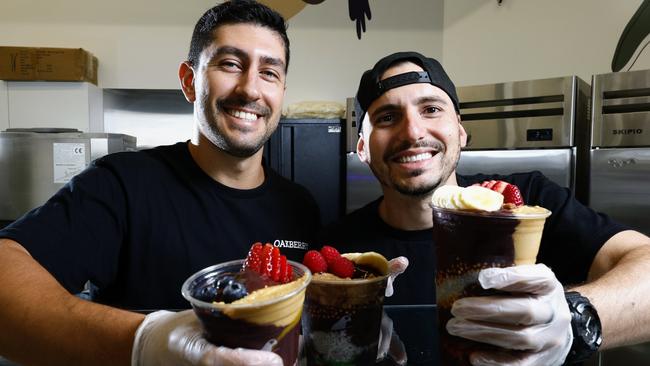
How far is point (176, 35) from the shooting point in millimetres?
3930

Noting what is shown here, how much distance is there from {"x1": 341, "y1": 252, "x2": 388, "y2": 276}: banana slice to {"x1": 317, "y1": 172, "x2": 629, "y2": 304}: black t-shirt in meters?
0.52

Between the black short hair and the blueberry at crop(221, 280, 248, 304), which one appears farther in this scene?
the black short hair

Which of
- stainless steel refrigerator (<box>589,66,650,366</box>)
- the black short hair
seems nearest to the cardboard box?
the black short hair

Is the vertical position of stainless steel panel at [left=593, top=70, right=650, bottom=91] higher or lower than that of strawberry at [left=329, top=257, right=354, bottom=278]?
higher

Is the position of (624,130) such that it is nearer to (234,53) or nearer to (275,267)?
(234,53)

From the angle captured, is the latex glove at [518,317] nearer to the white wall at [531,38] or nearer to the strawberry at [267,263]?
the strawberry at [267,263]

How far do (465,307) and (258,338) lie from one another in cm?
38

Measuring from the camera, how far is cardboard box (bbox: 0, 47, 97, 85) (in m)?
3.46

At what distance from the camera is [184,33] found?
394cm

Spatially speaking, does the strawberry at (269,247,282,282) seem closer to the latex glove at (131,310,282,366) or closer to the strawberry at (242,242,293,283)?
the strawberry at (242,242,293,283)

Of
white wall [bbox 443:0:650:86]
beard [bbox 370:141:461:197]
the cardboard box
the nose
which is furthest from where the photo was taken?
the cardboard box

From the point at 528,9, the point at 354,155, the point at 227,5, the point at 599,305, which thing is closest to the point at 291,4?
the point at 354,155

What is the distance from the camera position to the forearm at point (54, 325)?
0.73m

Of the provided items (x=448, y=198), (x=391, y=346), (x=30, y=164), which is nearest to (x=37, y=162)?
(x=30, y=164)
